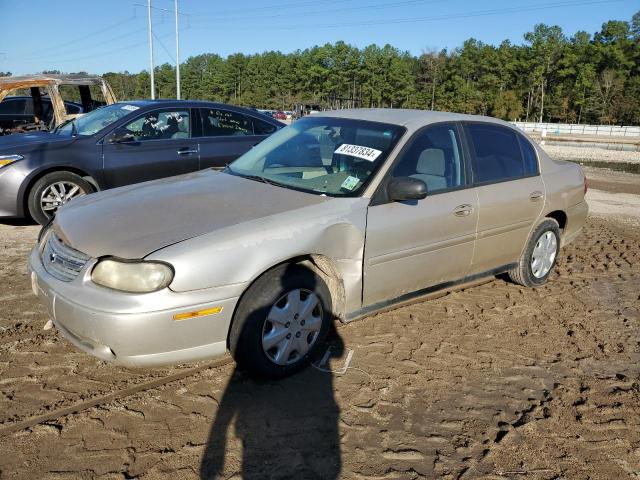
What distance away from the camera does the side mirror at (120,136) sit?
6734mm

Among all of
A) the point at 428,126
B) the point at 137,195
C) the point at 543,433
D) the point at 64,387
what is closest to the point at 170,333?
the point at 64,387

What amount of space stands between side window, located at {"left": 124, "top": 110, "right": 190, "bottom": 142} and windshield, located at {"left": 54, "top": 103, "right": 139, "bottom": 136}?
0.66 ft

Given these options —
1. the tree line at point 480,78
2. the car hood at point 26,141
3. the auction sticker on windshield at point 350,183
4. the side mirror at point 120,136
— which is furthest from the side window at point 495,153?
the tree line at point 480,78

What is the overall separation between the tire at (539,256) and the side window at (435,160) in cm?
125

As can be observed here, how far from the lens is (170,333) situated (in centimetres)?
286

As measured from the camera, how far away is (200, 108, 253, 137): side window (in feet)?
24.2

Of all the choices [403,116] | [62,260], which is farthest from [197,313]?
[403,116]

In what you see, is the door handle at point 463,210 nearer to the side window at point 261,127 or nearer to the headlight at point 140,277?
the headlight at point 140,277

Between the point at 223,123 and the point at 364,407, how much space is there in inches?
210

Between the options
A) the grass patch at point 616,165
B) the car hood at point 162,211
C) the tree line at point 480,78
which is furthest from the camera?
the tree line at point 480,78

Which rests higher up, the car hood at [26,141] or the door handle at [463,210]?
the car hood at [26,141]

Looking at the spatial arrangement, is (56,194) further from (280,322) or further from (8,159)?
(280,322)

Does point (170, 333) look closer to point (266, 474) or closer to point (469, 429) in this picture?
point (266, 474)

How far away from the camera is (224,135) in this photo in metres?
7.46
